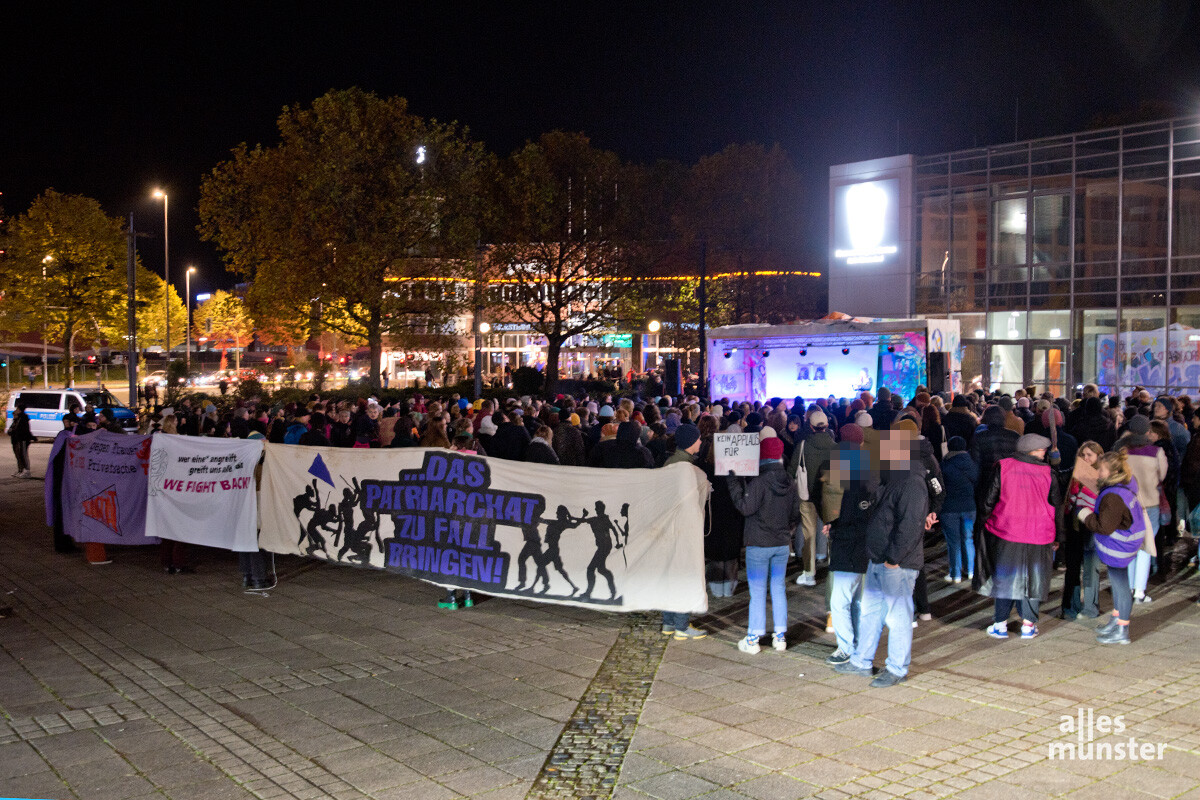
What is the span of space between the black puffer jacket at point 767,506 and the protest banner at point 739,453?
123mm

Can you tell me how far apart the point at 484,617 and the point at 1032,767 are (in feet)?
17.3

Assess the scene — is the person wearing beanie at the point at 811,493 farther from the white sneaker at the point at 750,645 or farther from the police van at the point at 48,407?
the police van at the point at 48,407

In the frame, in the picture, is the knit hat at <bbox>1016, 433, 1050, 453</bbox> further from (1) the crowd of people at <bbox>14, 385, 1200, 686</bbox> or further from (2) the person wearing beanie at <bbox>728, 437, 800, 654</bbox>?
(2) the person wearing beanie at <bbox>728, 437, 800, 654</bbox>

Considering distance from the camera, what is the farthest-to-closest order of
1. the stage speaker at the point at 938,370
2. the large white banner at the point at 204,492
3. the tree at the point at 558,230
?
the tree at the point at 558,230 < the stage speaker at the point at 938,370 < the large white banner at the point at 204,492

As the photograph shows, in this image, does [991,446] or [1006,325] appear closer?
[991,446]

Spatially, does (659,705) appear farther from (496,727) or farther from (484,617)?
(484,617)

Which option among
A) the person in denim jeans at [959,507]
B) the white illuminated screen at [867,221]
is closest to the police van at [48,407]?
the white illuminated screen at [867,221]

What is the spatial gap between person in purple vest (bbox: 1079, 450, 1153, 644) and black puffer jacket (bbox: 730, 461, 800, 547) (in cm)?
263

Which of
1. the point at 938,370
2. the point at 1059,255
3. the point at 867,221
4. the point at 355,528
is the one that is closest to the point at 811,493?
the point at 355,528

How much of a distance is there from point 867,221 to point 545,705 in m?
34.8

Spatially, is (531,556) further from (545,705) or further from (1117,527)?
(1117,527)

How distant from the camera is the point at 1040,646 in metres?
8.25

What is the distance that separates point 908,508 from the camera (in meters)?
7.07

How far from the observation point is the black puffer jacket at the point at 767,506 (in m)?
7.85
